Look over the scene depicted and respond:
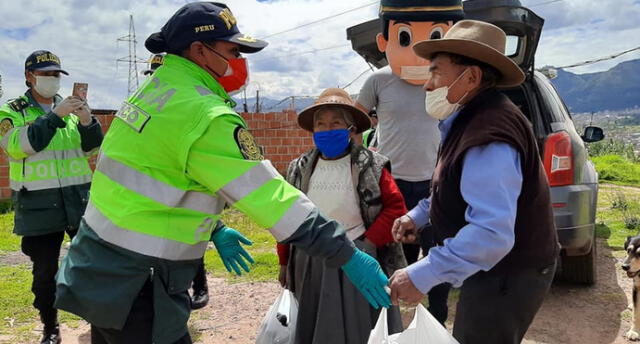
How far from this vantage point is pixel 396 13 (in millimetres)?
3344

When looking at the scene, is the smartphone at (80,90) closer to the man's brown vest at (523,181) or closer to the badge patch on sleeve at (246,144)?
the badge patch on sleeve at (246,144)

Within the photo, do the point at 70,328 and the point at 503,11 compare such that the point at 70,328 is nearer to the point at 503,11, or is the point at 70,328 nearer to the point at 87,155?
the point at 87,155

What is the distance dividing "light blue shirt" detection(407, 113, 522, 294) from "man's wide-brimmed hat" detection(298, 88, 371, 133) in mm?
1263

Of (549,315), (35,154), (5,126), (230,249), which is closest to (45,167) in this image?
(35,154)

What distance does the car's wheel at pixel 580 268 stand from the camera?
4.23 metres

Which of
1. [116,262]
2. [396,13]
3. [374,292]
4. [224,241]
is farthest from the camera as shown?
[396,13]

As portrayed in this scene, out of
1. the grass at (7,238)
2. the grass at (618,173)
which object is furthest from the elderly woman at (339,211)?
the grass at (618,173)

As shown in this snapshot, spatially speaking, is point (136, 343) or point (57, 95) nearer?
point (136, 343)

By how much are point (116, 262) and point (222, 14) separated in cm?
98

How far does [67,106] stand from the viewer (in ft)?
10.5

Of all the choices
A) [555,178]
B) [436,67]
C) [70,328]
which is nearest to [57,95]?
[70,328]

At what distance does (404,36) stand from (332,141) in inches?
44.0

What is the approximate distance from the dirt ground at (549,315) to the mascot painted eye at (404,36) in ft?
7.03

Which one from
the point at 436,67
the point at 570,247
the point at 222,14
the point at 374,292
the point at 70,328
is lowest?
the point at 70,328
